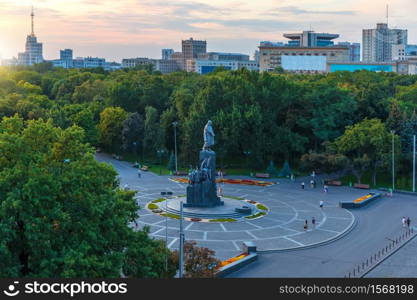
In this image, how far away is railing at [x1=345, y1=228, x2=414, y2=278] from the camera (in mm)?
31211

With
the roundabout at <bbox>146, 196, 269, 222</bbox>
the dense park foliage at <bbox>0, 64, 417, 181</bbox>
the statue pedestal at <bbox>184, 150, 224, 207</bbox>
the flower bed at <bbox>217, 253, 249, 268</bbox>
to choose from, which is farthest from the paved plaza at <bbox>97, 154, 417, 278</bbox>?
the dense park foliage at <bbox>0, 64, 417, 181</bbox>

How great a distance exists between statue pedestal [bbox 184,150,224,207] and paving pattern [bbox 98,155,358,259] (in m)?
3.76

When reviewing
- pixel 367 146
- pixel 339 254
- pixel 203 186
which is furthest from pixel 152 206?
pixel 367 146

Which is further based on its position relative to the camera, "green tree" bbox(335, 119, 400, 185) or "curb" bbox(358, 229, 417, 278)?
"green tree" bbox(335, 119, 400, 185)

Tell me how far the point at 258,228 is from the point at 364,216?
10424mm

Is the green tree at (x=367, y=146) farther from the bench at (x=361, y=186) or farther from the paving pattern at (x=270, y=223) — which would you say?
the paving pattern at (x=270, y=223)

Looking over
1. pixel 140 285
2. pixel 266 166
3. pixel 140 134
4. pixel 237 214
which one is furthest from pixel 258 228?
pixel 140 134

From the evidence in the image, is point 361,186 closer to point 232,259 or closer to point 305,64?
point 232,259

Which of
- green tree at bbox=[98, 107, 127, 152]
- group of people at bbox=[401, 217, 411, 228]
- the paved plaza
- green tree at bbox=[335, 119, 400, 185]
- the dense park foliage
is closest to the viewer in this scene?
the paved plaza

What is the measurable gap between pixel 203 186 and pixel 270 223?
6600mm

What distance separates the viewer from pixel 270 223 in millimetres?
42875

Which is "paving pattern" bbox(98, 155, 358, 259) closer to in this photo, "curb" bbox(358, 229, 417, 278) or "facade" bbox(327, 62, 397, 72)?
"curb" bbox(358, 229, 417, 278)

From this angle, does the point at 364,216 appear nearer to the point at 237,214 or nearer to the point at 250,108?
the point at 237,214

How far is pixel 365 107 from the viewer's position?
6988 cm
